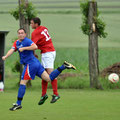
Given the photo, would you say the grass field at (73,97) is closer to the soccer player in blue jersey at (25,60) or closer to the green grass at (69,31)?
the green grass at (69,31)

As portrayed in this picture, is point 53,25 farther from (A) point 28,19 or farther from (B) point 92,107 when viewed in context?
(B) point 92,107

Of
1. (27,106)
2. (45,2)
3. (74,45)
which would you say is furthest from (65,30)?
(27,106)

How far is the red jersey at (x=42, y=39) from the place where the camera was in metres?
10.7

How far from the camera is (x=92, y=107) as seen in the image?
35.8 feet

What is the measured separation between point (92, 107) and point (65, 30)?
29.6 metres

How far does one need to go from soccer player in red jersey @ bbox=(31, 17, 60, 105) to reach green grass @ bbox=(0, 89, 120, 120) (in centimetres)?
35

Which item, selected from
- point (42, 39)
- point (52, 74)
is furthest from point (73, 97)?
point (42, 39)

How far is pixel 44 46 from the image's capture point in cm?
1084

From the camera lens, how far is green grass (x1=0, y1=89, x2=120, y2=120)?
9.29 metres

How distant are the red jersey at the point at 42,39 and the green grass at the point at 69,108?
1412 millimetres

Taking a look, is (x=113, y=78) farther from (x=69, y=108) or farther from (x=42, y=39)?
(x=42, y=39)

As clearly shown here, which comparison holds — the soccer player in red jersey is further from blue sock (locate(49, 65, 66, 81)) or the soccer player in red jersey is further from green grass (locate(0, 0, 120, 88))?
green grass (locate(0, 0, 120, 88))

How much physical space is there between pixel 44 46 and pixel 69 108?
60.8 inches

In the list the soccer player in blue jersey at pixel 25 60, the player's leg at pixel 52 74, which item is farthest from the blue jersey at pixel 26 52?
the player's leg at pixel 52 74
